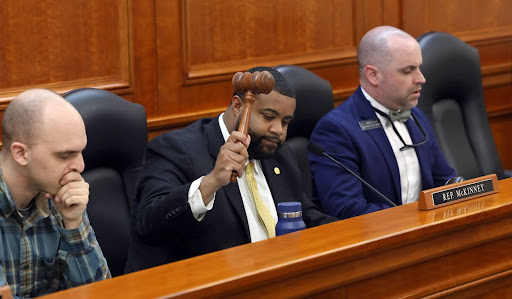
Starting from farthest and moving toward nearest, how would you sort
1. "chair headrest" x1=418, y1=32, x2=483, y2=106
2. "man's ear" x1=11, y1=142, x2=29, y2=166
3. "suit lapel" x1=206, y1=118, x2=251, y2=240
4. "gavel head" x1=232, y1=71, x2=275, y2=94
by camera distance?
"chair headrest" x1=418, y1=32, x2=483, y2=106, "suit lapel" x1=206, y1=118, x2=251, y2=240, "gavel head" x1=232, y1=71, x2=275, y2=94, "man's ear" x1=11, y1=142, x2=29, y2=166

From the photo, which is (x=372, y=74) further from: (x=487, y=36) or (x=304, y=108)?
(x=487, y=36)

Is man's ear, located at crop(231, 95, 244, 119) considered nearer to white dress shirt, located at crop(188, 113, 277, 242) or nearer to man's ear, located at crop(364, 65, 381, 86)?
white dress shirt, located at crop(188, 113, 277, 242)

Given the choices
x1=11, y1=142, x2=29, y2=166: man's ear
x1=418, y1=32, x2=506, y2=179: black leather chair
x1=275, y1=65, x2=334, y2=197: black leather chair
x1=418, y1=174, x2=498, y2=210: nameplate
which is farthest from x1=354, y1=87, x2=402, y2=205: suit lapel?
x1=11, y1=142, x2=29, y2=166: man's ear

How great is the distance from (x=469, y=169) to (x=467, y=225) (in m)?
1.35

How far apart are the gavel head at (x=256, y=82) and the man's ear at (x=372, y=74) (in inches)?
29.5

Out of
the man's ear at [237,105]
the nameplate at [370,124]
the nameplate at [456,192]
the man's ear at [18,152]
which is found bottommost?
the nameplate at [456,192]

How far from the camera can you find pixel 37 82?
7.21ft

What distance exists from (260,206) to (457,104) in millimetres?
1139

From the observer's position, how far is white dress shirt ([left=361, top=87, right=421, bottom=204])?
2.28 m

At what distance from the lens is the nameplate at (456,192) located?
148cm

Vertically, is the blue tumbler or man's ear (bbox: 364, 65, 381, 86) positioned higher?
man's ear (bbox: 364, 65, 381, 86)

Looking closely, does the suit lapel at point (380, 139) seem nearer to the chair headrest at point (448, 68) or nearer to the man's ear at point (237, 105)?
the chair headrest at point (448, 68)

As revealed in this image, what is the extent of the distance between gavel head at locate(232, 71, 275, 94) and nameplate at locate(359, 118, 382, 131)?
639 mm

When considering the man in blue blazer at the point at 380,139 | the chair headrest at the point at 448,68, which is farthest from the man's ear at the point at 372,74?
the chair headrest at the point at 448,68
